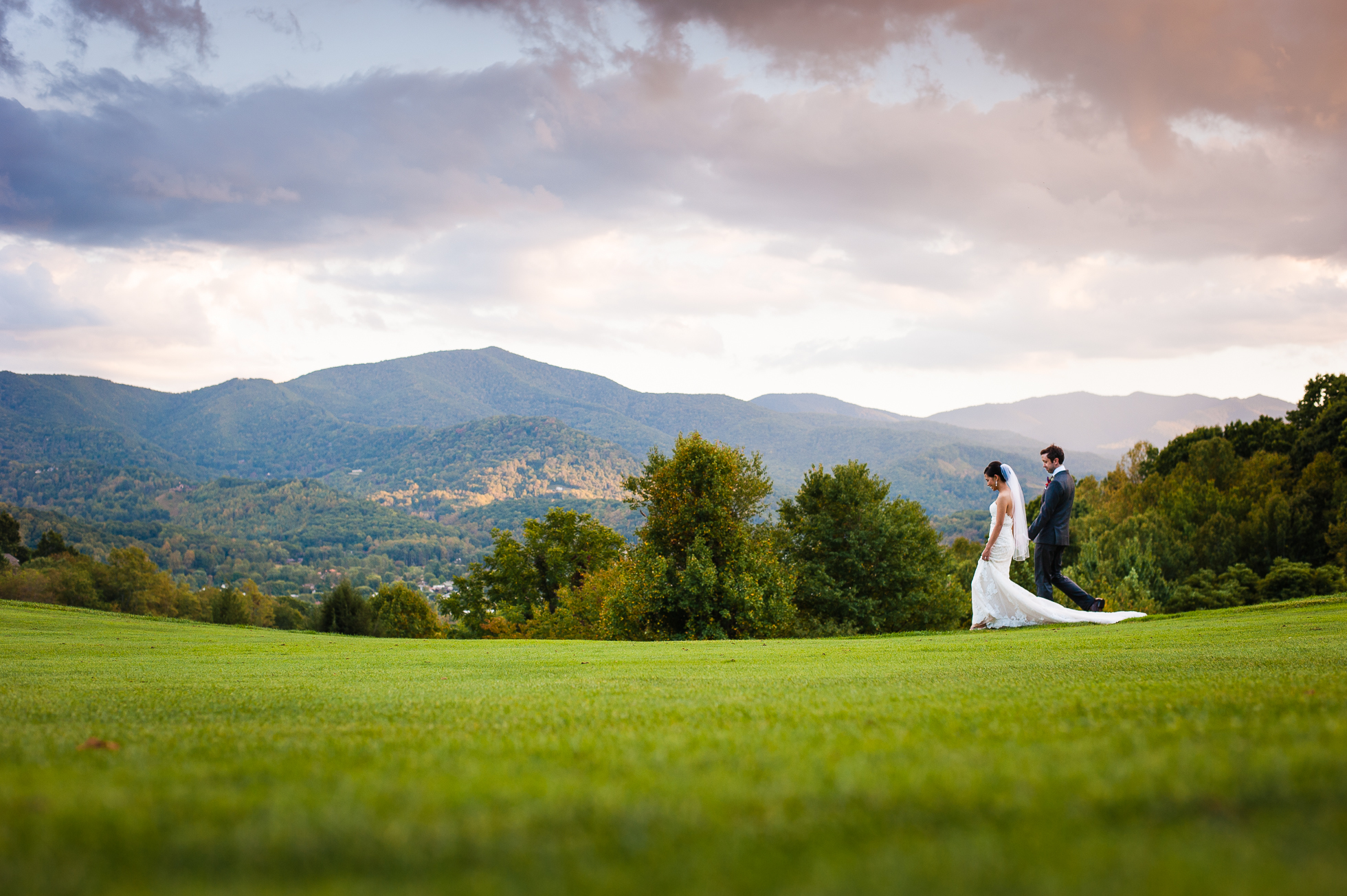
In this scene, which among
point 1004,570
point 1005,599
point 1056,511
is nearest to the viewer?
point 1056,511

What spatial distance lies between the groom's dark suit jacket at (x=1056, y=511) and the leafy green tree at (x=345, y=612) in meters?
59.2

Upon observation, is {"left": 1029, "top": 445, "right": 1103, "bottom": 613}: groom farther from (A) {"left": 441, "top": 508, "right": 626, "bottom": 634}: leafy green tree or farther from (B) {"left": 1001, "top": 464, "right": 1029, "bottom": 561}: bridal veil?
(A) {"left": 441, "top": 508, "right": 626, "bottom": 634}: leafy green tree

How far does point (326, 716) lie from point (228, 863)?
3.87m

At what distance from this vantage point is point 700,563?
29172 millimetres

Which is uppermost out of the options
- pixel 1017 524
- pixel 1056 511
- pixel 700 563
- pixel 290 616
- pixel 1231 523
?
pixel 1056 511

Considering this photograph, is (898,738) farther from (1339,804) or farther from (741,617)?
(741,617)

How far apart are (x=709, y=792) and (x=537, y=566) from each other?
66.6 meters

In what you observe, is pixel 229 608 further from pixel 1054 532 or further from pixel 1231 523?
pixel 1231 523

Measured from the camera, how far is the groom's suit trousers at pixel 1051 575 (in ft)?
56.5

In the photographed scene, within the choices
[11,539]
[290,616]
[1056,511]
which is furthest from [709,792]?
[11,539]

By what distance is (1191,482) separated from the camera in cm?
4772

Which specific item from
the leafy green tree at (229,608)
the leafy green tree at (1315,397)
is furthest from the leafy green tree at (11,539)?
the leafy green tree at (1315,397)

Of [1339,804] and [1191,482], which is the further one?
[1191,482]

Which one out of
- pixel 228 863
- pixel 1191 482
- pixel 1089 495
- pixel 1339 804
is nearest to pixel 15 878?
pixel 228 863
